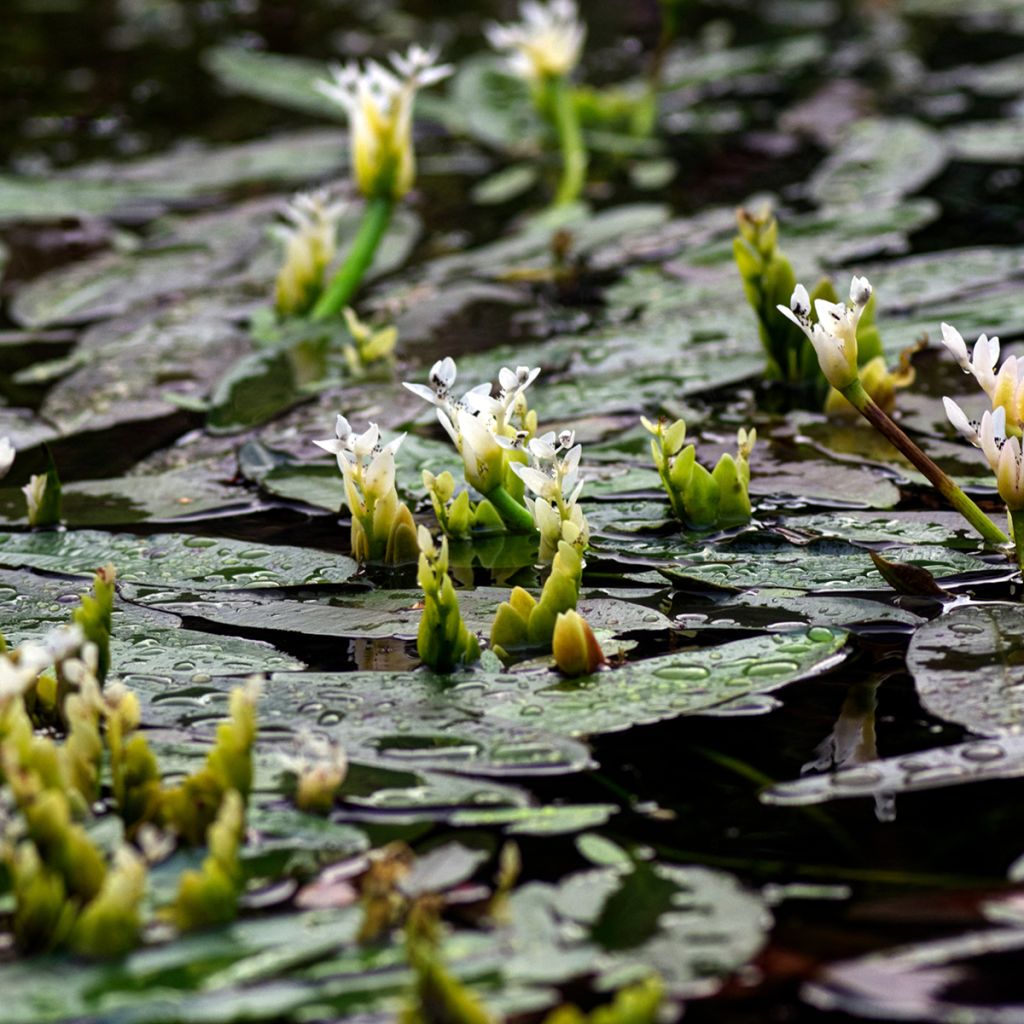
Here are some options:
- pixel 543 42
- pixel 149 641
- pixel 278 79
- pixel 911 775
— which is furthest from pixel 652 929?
pixel 278 79

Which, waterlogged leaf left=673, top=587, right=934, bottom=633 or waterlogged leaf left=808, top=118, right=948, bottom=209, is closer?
waterlogged leaf left=673, top=587, right=934, bottom=633

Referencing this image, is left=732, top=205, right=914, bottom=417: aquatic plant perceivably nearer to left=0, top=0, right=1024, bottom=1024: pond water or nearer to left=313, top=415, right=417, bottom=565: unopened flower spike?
left=0, top=0, right=1024, bottom=1024: pond water

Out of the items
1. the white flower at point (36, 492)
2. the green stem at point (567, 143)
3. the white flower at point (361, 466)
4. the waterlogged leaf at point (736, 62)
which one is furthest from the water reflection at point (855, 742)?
the waterlogged leaf at point (736, 62)

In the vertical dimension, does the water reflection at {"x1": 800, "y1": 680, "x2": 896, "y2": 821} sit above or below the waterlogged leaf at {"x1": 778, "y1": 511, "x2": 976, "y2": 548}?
below

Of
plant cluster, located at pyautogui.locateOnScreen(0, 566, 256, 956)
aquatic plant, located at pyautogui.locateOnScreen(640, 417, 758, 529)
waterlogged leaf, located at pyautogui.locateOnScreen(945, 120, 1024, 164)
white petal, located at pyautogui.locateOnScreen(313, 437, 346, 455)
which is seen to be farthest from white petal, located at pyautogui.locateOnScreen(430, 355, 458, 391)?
waterlogged leaf, located at pyautogui.locateOnScreen(945, 120, 1024, 164)

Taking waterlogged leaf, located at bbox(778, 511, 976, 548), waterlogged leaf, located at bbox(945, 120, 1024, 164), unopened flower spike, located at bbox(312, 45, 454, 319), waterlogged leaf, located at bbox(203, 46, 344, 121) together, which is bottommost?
waterlogged leaf, located at bbox(778, 511, 976, 548)

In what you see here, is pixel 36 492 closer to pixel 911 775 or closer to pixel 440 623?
pixel 440 623

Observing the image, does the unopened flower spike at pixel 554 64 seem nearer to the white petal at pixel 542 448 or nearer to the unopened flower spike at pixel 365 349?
the unopened flower spike at pixel 365 349
